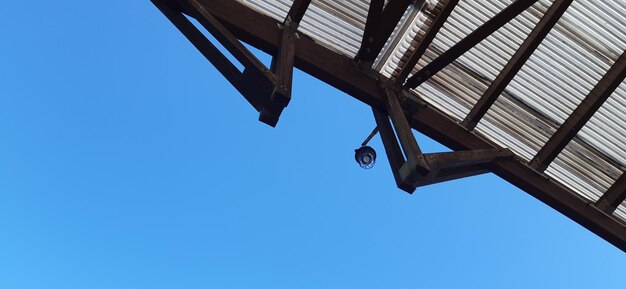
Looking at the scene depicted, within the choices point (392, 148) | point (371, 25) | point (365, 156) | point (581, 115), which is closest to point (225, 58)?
point (371, 25)

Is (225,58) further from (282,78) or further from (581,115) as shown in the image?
(581,115)

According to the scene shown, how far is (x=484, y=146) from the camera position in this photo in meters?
5.89

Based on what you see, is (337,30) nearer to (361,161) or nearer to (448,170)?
(361,161)

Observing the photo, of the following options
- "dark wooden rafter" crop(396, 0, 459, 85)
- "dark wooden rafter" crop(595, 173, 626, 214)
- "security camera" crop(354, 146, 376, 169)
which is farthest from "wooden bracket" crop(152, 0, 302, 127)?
"dark wooden rafter" crop(595, 173, 626, 214)

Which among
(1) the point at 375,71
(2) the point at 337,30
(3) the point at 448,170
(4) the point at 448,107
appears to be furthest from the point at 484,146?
(2) the point at 337,30

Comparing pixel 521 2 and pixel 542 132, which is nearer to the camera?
pixel 521 2

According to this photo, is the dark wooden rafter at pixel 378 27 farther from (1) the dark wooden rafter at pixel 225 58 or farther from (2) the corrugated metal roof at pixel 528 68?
(1) the dark wooden rafter at pixel 225 58

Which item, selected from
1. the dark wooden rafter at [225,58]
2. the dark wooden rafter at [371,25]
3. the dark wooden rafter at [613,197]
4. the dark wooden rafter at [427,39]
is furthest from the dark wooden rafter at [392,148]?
the dark wooden rafter at [613,197]

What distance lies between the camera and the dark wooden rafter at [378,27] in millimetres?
5035

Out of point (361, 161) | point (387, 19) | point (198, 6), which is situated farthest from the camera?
point (361, 161)

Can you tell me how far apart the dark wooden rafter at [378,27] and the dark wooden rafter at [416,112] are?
6.4 inches

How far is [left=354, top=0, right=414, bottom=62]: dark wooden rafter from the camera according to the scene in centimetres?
504

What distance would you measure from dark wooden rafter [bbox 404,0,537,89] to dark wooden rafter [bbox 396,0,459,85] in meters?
0.09

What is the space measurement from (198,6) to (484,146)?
285 centimetres
